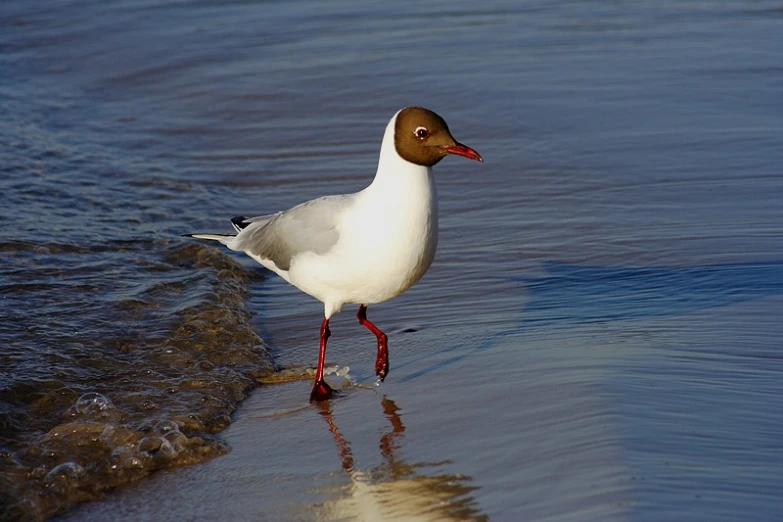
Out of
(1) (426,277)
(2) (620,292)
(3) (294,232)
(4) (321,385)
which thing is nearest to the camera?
(4) (321,385)

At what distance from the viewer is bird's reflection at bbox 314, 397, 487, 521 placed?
383 centimetres

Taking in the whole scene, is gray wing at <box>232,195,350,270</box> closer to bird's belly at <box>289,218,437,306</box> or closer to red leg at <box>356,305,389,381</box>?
bird's belly at <box>289,218,437,306</box>

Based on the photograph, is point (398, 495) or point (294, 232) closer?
point (398, 495)

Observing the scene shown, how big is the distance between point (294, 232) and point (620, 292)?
1.78m

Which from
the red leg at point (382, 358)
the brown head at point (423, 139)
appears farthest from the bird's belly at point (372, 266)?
the brown head at point (423, 139)

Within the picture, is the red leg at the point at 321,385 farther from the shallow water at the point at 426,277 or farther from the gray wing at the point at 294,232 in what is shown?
the gray wing at the point at 294,232

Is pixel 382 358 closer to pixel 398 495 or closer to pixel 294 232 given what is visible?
pixel 294 232

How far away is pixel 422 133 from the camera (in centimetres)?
485

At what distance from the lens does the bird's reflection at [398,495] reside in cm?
383

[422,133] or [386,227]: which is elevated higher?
[422,133]

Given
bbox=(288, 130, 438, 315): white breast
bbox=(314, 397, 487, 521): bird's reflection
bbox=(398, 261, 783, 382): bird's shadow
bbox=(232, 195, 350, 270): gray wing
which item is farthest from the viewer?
bbox=(398, 261, 783, 382): bird's shadow

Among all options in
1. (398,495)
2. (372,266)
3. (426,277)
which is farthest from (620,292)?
(398,495)

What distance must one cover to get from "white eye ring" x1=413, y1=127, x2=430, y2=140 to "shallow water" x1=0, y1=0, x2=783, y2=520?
3.47ft

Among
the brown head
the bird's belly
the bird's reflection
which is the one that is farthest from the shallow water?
the brown head
